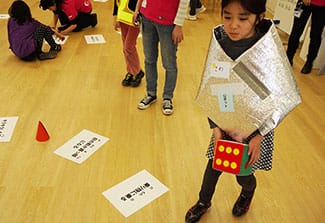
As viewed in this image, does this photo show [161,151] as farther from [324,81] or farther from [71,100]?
[324,81]

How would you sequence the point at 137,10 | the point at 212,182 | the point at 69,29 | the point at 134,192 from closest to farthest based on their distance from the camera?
the point at 212,182 < the point at 134,192 < the point at 137,10 < the point at 69,29

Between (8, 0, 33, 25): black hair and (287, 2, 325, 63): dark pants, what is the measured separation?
2318 mm

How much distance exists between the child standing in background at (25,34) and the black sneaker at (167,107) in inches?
52.1

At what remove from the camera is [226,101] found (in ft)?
3.41

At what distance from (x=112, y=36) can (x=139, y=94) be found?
1.30 meters

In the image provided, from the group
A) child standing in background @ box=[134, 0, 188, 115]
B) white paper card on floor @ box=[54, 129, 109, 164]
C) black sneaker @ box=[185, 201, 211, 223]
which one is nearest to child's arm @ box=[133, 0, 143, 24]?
child standing in background @ box=[134, 0, 188, 115]

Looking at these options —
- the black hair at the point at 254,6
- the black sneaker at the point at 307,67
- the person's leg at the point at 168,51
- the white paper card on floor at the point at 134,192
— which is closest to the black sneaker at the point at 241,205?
the white paper card on floor at the point at 134,192

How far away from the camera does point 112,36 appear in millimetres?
3457

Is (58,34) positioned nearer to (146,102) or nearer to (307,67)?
(146,102)

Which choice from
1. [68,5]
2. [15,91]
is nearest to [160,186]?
[15,91]

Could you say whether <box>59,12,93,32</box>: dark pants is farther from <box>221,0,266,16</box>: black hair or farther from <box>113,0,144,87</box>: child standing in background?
<box>221,0,266,16</box>: black hair

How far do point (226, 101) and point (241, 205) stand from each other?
0.63m

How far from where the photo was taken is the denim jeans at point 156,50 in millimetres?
1832

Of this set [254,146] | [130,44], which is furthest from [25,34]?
[254,146]
